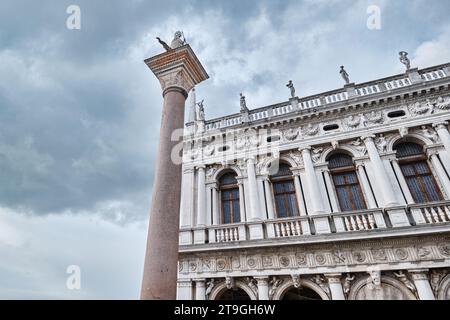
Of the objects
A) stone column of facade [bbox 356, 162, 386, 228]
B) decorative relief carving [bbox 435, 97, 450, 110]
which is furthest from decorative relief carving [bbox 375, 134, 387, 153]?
decorative relief carving [bbox 435, 97, 450, 110]

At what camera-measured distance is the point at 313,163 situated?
12.1 metres

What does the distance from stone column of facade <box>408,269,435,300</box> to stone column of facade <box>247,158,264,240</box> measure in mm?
5286

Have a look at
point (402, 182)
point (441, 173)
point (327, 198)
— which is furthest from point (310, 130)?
point (441, 173)

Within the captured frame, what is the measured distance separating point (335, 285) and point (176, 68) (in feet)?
29.1

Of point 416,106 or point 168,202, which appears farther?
point 416,106

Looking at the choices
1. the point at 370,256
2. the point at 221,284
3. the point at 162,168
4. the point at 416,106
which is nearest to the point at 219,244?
the point at 221,284

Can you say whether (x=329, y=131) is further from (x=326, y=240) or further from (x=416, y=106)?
(x=326, y=240)

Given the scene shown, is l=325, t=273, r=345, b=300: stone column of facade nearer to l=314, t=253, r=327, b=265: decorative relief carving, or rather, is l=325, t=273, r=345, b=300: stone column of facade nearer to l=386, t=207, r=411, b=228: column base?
l=314, t=253, r=327, b=265: decorative relief carving

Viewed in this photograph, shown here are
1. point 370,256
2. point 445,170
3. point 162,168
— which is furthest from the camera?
point 445,170

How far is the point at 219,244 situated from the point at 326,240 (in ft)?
13.8

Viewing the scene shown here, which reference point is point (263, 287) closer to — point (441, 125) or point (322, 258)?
point (322, 258)

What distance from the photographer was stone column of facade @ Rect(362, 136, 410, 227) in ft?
31.1

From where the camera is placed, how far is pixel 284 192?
1234 centimetres

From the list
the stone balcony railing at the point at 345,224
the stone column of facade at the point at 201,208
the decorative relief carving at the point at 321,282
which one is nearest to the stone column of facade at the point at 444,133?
the stone balcony railing at the point at 345,224
